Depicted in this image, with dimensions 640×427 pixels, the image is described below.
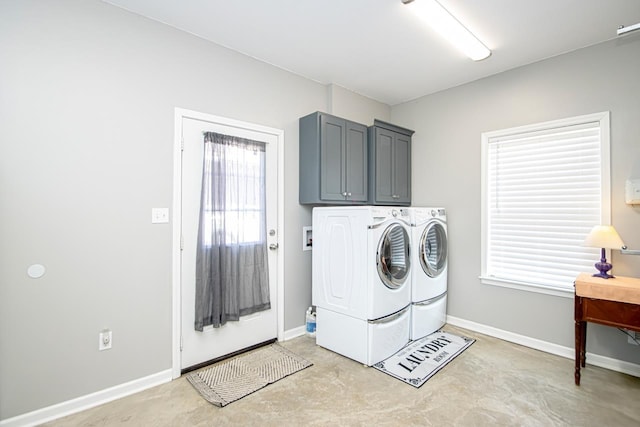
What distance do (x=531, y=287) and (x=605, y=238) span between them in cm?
84

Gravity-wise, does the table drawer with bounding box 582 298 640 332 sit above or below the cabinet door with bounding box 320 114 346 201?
below

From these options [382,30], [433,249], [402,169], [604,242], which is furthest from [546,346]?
[382,30]

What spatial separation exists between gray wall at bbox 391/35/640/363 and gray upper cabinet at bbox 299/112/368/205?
3.34ft

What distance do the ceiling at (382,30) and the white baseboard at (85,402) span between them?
8.91 ft

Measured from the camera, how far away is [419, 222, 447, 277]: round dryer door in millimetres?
3098

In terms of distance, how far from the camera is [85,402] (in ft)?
6.56

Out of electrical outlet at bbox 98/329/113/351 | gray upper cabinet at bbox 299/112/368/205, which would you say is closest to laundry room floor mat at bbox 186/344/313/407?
electrical outlet at bbox 98/329/113/351

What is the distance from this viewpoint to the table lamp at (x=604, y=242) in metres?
2.29

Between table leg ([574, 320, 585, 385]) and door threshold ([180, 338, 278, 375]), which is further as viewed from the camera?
door threshold ([180, 338, 278, 375])

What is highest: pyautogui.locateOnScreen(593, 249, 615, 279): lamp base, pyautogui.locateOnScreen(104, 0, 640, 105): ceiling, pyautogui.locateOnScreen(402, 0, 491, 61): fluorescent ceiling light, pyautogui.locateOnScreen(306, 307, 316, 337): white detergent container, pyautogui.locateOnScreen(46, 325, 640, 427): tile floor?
pyautogui.locateOnScreen(104, 0, 640, 105): ceiling

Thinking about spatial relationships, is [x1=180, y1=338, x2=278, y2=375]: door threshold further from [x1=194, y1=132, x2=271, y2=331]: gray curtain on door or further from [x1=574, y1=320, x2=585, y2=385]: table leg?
[x1=574, y1=320, x2=585, y2=385]: table leg

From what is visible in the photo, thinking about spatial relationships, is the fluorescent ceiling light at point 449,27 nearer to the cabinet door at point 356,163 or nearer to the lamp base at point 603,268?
the cabinet door at point 356,163

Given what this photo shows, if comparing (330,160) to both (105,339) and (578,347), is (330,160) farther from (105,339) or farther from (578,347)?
(578,347)

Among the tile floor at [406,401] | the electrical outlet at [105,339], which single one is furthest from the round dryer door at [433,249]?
the electrical outlet at [105,339]
